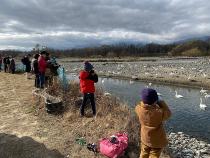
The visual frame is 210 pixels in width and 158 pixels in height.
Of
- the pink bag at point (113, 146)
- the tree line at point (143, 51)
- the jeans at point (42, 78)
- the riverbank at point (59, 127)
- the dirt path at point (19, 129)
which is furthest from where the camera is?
the tree line at point (143, 51)

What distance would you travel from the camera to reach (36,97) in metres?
14.3

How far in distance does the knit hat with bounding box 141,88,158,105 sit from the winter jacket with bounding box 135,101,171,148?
0.48 ft

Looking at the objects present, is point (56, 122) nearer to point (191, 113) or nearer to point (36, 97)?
point (36, 97)

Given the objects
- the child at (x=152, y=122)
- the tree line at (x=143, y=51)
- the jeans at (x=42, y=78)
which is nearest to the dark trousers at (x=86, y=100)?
the child at (x=152, y=122)

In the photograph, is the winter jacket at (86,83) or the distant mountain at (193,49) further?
the distant mountain at (193,49)

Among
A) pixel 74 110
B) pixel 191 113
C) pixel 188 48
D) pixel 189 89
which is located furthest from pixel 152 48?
pixel 74 110

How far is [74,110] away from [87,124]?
1428mm

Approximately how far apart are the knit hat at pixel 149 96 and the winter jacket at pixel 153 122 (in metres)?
0.15

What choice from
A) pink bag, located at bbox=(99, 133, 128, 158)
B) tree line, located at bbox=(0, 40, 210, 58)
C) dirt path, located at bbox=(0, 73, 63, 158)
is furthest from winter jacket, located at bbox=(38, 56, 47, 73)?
tree line, located at bbox=(0, 40, 210, 58)

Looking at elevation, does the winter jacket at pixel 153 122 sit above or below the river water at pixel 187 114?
above

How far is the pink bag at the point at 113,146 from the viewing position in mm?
9359

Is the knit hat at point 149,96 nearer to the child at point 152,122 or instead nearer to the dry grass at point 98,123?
the child at point 152,122

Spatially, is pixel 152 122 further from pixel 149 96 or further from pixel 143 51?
pixel 143 51

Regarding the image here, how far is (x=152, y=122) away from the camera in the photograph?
7.44m
